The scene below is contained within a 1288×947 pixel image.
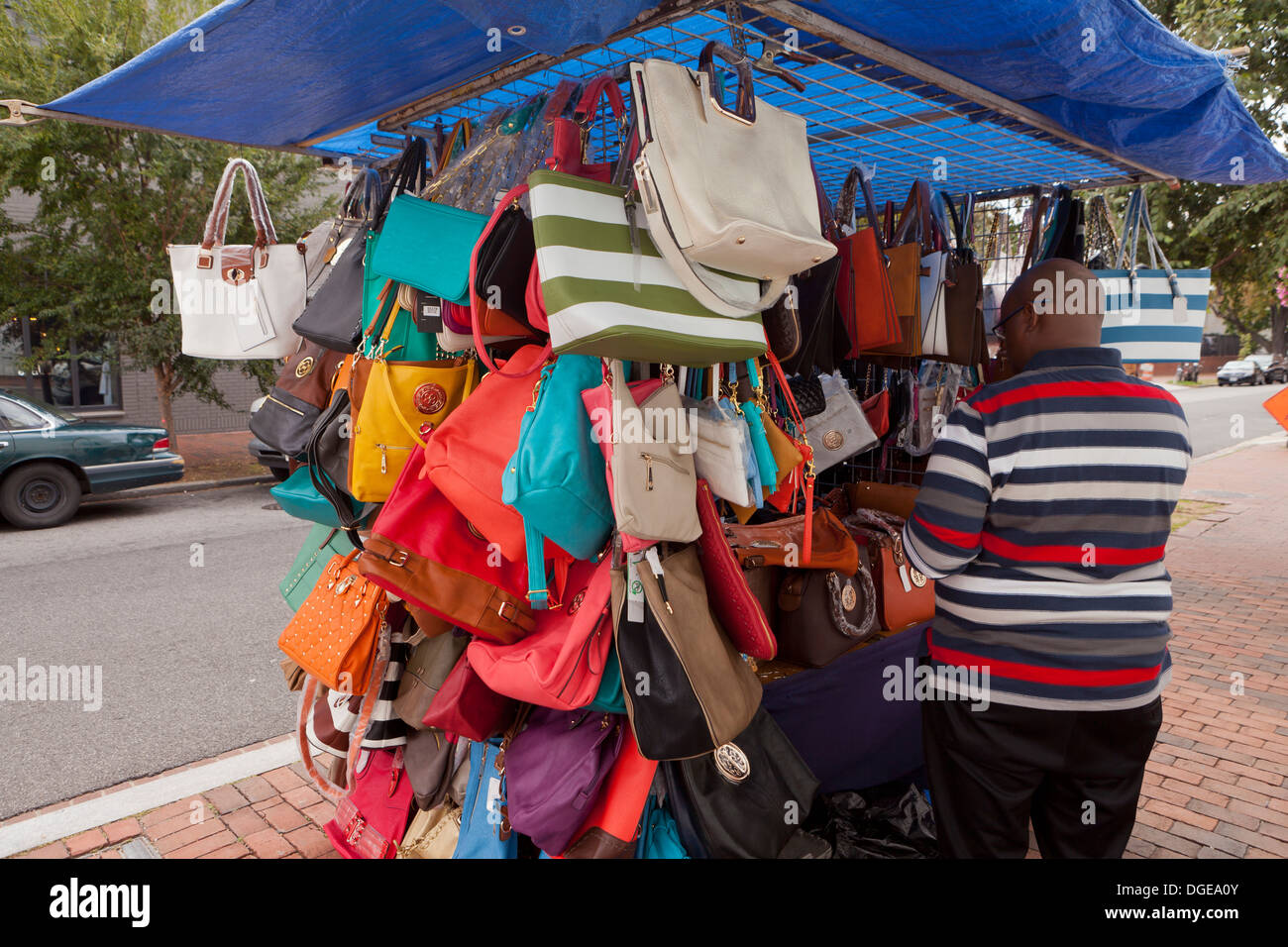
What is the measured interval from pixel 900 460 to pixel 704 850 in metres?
2.38

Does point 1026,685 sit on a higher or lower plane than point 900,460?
lower

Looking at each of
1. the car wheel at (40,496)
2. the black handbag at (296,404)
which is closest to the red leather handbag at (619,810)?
the black handbag at (296,404)

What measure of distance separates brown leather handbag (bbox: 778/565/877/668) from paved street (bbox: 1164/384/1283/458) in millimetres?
13631

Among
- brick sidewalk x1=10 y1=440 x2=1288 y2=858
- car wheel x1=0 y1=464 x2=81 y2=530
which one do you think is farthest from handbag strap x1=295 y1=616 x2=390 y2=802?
car wheel x1=0 y1=464 x2=81 y2=530

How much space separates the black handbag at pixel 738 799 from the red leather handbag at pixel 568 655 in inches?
18.9

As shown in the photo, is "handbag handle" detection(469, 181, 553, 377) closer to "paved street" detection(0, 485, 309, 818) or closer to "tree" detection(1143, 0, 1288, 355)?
"paved street" detection(0, 485, 309, 818)

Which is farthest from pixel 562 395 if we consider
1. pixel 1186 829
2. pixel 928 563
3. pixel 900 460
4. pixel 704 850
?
pixel 1186 829

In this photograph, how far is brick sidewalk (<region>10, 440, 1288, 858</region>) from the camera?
3.50m

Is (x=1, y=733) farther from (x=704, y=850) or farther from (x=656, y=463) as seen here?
(x=656, y=463)

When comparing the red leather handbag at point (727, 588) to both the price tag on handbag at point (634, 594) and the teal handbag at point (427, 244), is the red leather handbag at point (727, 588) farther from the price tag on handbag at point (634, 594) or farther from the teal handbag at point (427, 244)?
the teal handbag at point (427, 244)

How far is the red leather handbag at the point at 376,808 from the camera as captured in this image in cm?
302
